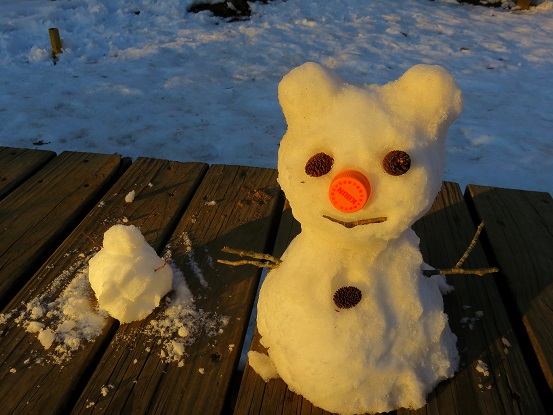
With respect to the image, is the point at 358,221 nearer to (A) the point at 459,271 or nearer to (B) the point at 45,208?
(A) the point at 459,271

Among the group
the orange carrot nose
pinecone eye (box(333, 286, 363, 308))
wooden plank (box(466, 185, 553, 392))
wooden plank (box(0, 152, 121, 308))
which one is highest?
the orange carrot nose

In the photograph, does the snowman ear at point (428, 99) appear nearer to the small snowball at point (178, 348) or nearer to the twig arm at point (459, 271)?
the twig arm at point (459, 271)

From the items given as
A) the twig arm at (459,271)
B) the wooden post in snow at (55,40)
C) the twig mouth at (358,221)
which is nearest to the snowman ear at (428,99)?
the twig mouth at (358,221)

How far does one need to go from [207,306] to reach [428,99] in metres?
0.96

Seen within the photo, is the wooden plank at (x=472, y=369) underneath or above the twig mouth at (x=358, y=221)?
underneath

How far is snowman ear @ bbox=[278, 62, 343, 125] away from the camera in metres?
1.13

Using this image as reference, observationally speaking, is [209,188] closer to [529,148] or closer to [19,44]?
[529,148]

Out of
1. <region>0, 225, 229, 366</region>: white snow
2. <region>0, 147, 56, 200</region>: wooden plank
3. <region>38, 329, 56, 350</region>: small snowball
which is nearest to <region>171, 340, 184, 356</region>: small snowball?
<region>0, 225, 229, 366</region>: white snow

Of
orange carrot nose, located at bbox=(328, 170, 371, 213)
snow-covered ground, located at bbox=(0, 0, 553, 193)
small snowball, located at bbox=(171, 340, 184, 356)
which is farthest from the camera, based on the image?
snow-covered ground, located at bbox=(0, 0, 553, 193)

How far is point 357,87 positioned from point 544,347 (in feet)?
3.34

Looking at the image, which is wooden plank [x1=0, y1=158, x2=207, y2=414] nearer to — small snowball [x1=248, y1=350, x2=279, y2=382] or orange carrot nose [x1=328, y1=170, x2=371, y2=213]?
small snowball [x1=248, y1=350, x2=279, y2=382]

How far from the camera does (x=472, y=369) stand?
1469 millimetres

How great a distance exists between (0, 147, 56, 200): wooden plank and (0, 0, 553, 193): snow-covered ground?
2.80ft

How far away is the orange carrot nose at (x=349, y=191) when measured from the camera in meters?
1.05
